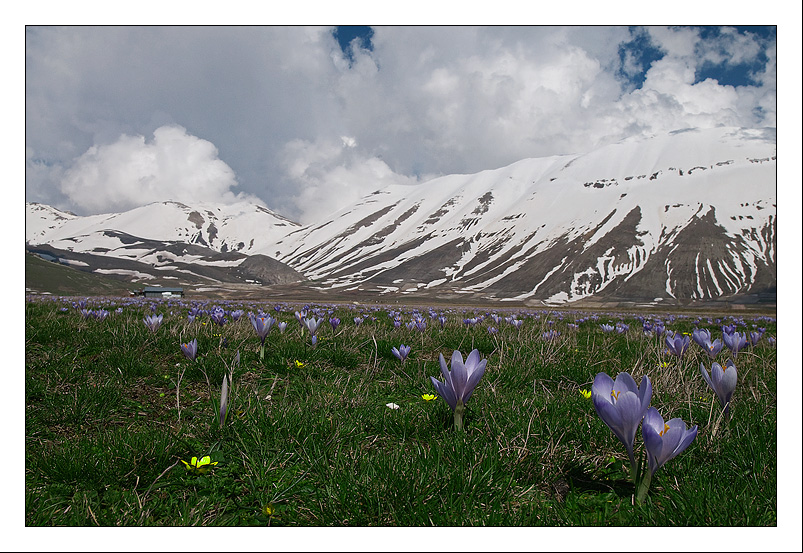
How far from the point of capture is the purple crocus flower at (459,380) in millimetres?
2387

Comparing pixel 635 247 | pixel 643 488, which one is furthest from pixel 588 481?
pixel 635 247

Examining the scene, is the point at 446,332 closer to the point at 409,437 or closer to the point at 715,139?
the point at 409,437

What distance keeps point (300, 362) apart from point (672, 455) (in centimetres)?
340

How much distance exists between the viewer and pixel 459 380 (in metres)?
2.42

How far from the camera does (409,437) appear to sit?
2.79m

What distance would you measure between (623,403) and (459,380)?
893 mm

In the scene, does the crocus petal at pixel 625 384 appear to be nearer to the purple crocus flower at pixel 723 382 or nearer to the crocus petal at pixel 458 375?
the crocus petal at pixel 458 375

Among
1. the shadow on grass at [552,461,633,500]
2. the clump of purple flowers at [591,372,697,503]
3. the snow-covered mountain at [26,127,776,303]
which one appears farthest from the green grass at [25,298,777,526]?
the snow-covered mountain at [26,127,776,303]

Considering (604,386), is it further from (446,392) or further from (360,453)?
(360,453)

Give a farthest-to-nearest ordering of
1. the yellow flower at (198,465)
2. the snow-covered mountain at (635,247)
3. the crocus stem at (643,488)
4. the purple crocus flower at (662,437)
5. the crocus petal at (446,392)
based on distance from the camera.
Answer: the snow-covered mountain at (635,247) < the crocus petal at (446,392) < the yellow flower at (198,465) < the crocus stem at (643,488) < the purple crocus flower at (662,437)

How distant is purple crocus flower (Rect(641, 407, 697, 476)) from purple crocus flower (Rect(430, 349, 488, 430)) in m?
0.85

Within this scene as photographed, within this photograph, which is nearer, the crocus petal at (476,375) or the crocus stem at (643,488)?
the crocus stem at (643,488)

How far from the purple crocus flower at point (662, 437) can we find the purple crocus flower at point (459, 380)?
848 millimetres

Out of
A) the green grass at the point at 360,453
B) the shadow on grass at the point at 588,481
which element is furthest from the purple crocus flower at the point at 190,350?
the shadow on grass at the point at 588,481
